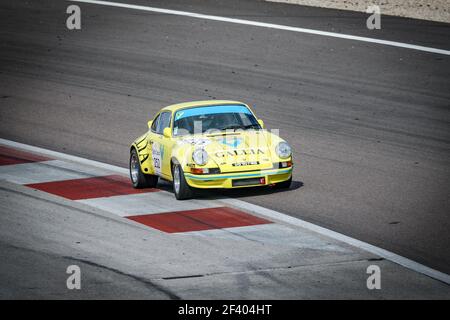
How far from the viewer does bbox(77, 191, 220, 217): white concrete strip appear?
47.1 ft

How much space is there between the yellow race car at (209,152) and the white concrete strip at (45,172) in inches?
39.2

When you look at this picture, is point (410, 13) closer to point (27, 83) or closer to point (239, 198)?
point (27, 83)

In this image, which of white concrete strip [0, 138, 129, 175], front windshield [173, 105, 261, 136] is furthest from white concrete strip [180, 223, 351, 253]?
white concrete strip [0, 138, 129, 175]

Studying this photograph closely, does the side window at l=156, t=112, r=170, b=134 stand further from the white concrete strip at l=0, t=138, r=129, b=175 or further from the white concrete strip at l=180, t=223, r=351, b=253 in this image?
the white concrete strip at l=180, t=223, r=351, b=253

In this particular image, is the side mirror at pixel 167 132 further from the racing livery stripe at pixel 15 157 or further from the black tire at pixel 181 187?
the racing livery stripe at pixel 15 157

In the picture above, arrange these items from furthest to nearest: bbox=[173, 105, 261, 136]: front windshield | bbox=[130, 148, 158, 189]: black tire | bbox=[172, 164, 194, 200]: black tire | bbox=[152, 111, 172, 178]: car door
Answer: bbox=[130, 148, 158, 189]: black tire → bbox=[173, 105, 261, 136]: front windshield → bbox=[152, 111, 172, 178]: car door → bbox=[172, 164, 194, 200]: black tire

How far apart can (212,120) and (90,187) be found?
203 centimetres

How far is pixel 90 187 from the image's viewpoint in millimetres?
15703

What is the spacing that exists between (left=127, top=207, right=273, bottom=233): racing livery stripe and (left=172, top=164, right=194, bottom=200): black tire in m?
0.58

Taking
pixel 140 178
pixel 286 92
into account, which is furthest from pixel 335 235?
pixel 286 92

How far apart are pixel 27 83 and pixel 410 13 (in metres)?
9.94

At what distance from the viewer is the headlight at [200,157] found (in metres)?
14.6
